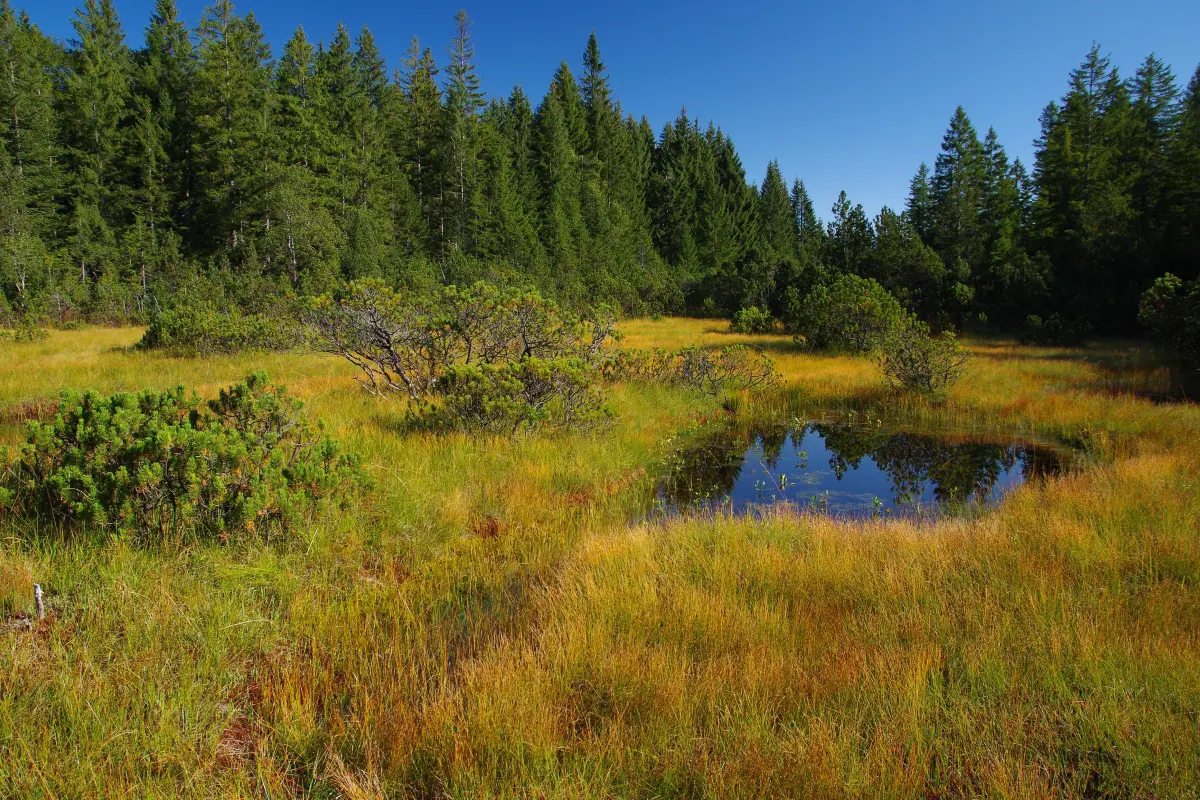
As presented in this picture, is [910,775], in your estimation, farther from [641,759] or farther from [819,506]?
[819,506]

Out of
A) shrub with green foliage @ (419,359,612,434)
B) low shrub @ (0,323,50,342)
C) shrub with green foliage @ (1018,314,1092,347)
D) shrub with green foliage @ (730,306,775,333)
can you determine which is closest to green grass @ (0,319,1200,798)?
shrub with green foliage @ (419,359,612,434)

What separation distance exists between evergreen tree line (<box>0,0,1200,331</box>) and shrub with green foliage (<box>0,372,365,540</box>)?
65.5ft

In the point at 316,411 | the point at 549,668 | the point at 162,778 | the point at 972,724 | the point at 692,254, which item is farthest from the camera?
the point at 692,254

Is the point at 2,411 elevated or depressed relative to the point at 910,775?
elevated

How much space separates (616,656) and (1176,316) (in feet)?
53.9

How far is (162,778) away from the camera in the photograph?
2.09m

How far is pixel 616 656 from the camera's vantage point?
2.90 metres

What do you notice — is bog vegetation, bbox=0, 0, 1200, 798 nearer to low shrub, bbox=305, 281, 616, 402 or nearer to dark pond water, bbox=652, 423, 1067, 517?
low shrub, bbox=305, 281, 616, 402

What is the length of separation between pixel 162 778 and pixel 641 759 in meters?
1.74

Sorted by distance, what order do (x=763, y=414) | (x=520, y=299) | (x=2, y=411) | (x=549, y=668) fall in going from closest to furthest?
(x=549, y=668) → (x=2, y=411) → (x=520, y=299) → (x=763, y=414)

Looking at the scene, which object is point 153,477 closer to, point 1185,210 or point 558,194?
point 1185,210

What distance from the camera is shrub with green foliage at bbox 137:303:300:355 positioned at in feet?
49.3

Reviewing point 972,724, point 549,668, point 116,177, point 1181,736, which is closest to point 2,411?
point 549,668

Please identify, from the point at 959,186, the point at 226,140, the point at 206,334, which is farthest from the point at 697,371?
the point at 959,186
